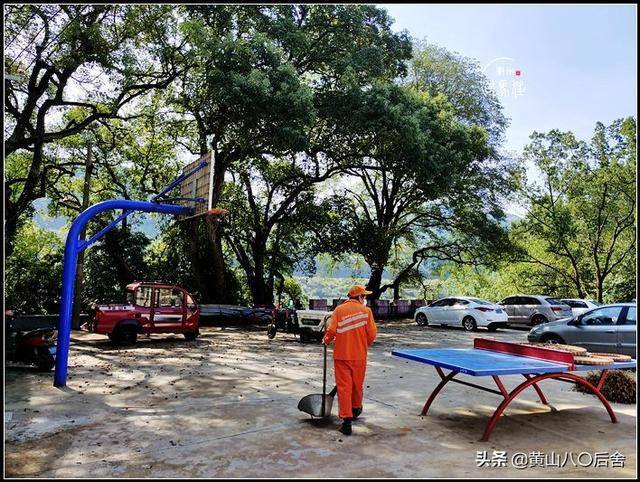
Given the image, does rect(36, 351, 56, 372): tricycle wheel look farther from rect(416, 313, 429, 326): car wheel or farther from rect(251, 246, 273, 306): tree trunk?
rect(416, 313, 429, 326): car wheel

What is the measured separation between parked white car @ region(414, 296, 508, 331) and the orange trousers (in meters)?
14.2

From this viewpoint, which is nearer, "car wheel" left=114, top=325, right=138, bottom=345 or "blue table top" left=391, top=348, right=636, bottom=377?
"blue table top" left=391, top=348, right=636, bottom=377

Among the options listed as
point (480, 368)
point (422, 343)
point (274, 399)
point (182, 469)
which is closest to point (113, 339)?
point (274, 399)

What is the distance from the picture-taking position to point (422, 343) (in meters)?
14.2

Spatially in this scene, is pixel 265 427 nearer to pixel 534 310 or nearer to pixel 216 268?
pixel 216 268

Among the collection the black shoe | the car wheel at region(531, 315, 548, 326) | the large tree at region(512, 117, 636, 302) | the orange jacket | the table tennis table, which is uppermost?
the large tree at region(512, 117, 636, 302)

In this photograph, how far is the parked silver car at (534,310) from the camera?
63.7 feet

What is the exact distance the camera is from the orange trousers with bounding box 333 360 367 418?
17.9 ft

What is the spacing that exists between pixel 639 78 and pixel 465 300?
17304 mm

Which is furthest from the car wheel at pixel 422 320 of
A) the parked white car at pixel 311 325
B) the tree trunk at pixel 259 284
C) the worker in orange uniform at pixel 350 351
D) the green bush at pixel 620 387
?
the worker in orange uniform at pixel 350 351

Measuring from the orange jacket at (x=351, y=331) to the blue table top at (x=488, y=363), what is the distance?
0.85 m

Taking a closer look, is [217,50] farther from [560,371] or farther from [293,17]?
[560,371]

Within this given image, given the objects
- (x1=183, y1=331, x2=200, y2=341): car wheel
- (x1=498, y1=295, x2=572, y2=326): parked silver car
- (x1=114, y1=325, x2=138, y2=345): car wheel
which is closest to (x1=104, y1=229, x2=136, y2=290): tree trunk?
(x1=183, y1=331, x2=200, y2=341): car wheel

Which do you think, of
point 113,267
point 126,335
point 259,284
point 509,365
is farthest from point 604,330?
point 113,267
